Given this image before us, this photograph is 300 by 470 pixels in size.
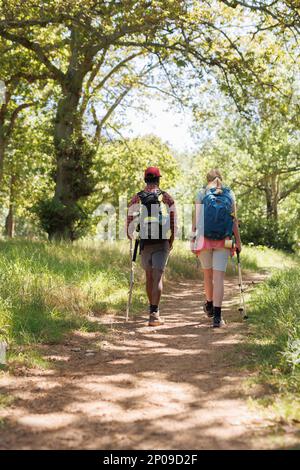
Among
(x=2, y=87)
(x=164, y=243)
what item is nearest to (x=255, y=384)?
(x=164, y=243)

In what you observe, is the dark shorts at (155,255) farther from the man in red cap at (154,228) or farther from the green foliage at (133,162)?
the green foliage at (133,162)

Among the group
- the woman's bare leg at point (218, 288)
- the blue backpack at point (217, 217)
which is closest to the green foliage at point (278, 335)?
the woman's bare leg at point (218, 288)

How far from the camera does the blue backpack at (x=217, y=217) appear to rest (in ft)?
25.5

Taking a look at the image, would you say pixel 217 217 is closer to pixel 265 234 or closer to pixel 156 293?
pixel 156 293

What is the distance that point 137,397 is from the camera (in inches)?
181

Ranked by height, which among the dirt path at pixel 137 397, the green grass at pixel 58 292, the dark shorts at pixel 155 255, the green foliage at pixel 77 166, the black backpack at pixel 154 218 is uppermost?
the green foliage at pixel 77 166

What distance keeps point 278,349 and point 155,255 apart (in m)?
3.02

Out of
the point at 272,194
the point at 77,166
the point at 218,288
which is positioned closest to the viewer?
the point at 218,288

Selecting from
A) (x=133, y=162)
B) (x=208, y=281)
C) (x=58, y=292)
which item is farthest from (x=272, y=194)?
(x=58, y=292)

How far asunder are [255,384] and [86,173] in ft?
47.5

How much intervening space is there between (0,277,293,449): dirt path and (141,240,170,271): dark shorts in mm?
1277

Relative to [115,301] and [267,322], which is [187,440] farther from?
[115,301]

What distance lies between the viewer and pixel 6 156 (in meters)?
31.0

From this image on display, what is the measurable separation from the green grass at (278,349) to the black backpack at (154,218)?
74.4 inches
